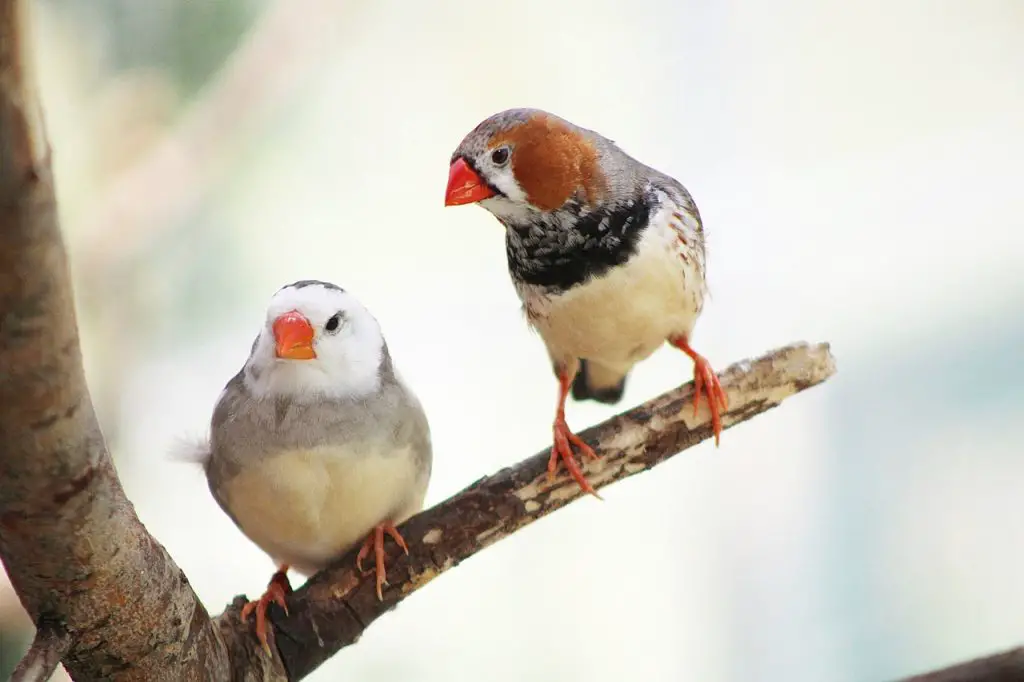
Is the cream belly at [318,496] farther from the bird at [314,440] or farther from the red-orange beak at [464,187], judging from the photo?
the red-orange beak at [464,187]

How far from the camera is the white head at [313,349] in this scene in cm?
121

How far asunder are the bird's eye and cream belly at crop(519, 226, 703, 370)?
0.63ft

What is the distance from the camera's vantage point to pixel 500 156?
49.2 inches

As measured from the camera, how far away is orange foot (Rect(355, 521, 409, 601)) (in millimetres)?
1264

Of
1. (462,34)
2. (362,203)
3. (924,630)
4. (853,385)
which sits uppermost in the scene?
(462,34)

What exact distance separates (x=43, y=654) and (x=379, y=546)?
0.42 m

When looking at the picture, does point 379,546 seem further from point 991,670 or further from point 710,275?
point 710,275

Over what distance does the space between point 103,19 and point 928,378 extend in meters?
1.82

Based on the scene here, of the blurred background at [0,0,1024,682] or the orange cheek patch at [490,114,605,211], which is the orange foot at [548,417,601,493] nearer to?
the orange cheek patch at [490,114,605,211]

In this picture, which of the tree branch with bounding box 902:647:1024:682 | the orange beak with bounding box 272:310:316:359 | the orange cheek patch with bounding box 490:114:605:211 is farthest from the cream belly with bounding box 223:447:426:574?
the tree branch with bounding box 902:647:1024:682

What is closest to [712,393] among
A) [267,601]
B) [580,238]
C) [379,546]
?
[580,238]

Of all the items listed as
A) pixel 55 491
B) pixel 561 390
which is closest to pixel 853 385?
pixel 561 390

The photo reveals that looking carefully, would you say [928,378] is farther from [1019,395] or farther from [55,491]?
[55,491]

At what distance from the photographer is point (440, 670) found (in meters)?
2.00
